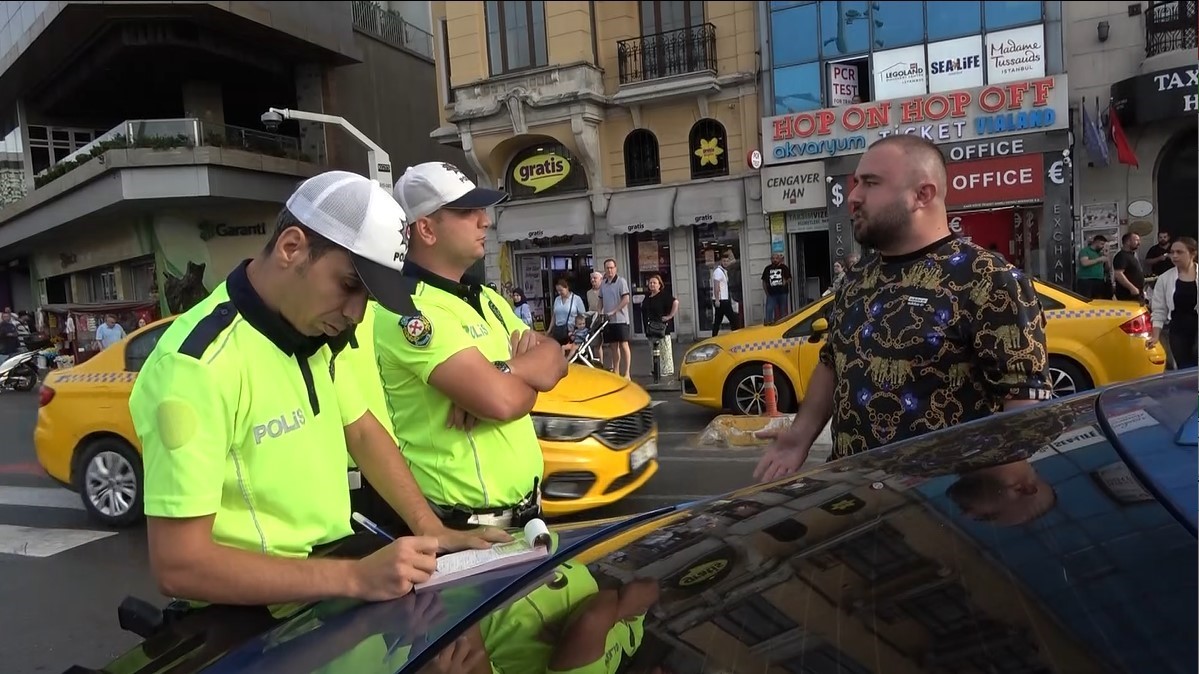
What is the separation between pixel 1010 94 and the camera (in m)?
15.7

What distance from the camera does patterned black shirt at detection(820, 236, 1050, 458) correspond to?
2203 millimetres

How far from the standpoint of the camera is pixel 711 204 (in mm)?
18453

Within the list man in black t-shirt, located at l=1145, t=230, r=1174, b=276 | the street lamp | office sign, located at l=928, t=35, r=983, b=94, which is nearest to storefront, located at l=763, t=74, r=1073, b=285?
office sign, located at l=928, t=35, r=983, b=94

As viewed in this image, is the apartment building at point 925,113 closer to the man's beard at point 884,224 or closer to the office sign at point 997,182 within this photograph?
the office sign at point 997,182

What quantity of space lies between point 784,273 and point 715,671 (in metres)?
14.8

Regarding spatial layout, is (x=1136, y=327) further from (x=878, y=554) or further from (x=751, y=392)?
(x=878, y=554)

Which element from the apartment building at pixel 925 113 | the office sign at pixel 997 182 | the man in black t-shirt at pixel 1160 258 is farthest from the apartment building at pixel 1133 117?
the man in black t-shirt at pixel 1160 258

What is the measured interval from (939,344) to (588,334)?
31.8 ft

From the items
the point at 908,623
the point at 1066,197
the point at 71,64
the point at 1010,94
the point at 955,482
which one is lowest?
the point at 908,623

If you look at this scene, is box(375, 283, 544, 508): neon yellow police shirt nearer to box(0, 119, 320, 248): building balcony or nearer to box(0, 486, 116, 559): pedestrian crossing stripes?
box(0, 486, 116, 559): pedestrian crossing stripes

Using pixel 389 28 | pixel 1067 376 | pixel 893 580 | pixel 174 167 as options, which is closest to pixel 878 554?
pixel 893 580

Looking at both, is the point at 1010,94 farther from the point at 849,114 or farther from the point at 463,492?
the point at 463,492

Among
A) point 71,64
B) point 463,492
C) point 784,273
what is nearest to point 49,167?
point 71,64

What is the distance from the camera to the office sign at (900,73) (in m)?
16.6
